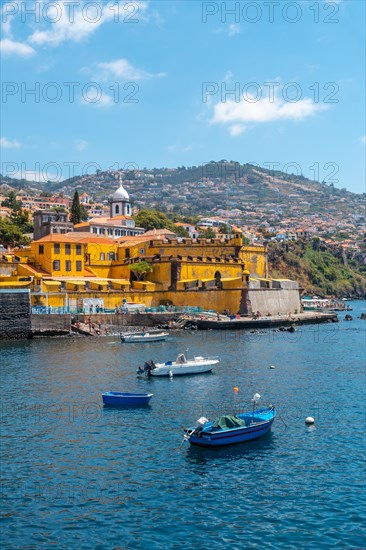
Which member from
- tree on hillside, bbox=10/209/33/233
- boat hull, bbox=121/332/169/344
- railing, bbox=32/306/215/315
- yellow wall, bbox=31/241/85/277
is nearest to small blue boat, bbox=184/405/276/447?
boat hull, bbox=121/332/169/344

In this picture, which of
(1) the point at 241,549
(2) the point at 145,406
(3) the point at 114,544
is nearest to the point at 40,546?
(3) the point at 114,544

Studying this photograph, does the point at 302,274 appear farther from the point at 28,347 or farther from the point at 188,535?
the point at 188,535

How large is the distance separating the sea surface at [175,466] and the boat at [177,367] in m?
0.90

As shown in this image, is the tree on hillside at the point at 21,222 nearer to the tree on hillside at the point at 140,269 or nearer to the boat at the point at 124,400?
the tree on hillside at the point at 140,269

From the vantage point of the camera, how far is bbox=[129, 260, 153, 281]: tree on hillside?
209 ft

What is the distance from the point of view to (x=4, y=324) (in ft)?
164

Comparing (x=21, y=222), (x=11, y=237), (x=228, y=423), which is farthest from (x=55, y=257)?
(x=228, y=423)

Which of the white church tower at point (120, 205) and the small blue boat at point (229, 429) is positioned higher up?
the white church tower at point (120, 205)

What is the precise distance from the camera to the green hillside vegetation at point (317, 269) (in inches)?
5107

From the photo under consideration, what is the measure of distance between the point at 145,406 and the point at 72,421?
377 cm

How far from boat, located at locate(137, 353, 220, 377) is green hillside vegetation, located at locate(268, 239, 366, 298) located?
86.6 metres

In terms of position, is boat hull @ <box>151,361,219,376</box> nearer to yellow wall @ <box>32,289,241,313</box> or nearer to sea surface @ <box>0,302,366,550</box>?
sea surface @ <box>0,302,366,550</box>

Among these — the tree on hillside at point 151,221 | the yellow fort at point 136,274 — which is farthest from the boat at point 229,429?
the tree on hillside at point 151,221

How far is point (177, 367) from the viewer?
1332 inches
